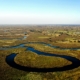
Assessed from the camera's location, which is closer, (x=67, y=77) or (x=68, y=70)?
(x=67, y=77)

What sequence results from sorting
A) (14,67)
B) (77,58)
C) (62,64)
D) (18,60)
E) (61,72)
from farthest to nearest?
(77,58)
(18,60)
(62,64)
(14,67)
(61,72)

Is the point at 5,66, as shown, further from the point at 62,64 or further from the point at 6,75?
the point at 62,64

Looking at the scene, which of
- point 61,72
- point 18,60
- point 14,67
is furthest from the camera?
point 18,60

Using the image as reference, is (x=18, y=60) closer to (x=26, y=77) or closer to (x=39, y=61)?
(x=39, y=61)

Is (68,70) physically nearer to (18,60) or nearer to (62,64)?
(62,64)

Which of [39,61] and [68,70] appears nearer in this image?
[68,70]

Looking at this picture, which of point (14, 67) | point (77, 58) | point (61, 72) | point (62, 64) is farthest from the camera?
point (77, 58)

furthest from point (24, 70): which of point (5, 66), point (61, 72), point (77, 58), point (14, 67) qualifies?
point (77, 58)

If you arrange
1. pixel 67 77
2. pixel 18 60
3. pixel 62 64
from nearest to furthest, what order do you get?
pixel 67 77
pixel 62 64
pixel 18 60

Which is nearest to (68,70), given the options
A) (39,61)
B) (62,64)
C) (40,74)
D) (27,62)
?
(62,64)
